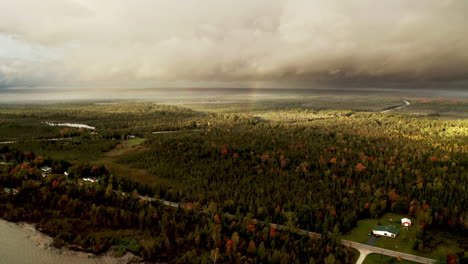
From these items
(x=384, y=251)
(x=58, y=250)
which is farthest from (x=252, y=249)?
(x=58, y=250)

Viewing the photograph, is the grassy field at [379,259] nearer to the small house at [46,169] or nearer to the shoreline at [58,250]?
the shoreline at [58,250]

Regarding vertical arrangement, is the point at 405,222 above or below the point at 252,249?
below

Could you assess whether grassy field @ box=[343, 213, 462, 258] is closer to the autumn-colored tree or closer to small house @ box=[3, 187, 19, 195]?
the autumn-colored tree

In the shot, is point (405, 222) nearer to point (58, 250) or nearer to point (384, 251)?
point (384, 251)

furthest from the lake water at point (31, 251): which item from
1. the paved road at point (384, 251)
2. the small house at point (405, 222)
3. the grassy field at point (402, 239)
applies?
the small house at point (405, 222)

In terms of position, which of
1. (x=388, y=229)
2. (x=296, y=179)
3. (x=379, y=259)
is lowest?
(x=379, y=259)

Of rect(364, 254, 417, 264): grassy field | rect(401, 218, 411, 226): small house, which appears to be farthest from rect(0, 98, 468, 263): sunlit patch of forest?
rect(364, 254, 417, 264): grassy field
